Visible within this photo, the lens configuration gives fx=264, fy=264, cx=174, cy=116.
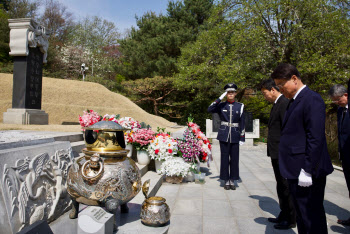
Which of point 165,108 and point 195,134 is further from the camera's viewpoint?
point 165,108

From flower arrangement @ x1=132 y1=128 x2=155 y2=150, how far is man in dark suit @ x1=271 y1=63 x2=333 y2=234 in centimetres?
363

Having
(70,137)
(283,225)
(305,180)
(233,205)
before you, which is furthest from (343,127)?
(70,137)

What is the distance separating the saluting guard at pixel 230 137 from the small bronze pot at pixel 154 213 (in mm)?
2709

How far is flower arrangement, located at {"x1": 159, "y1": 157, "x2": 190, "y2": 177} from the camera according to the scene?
17.0ft

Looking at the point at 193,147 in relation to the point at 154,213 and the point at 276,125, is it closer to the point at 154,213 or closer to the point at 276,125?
the point at 276,125

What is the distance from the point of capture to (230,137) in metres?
4.90

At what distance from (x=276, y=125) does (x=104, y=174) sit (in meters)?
2.36

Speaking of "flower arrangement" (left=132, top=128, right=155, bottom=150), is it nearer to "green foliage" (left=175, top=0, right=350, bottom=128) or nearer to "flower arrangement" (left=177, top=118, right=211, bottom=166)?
"flower arrangement" (left=177, top=118, right=211, bottom=166)

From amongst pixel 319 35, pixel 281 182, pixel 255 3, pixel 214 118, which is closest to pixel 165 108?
pixel 214 118

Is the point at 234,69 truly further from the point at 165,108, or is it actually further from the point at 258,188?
the point at 165,108

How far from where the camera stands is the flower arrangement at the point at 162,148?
17.6ft

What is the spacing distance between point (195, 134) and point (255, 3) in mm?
8941

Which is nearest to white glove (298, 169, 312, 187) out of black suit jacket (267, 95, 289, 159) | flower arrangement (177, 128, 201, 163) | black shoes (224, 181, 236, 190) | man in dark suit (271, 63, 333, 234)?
man in dark suit (271, 63, 333, 234)

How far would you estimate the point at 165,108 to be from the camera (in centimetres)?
2188
